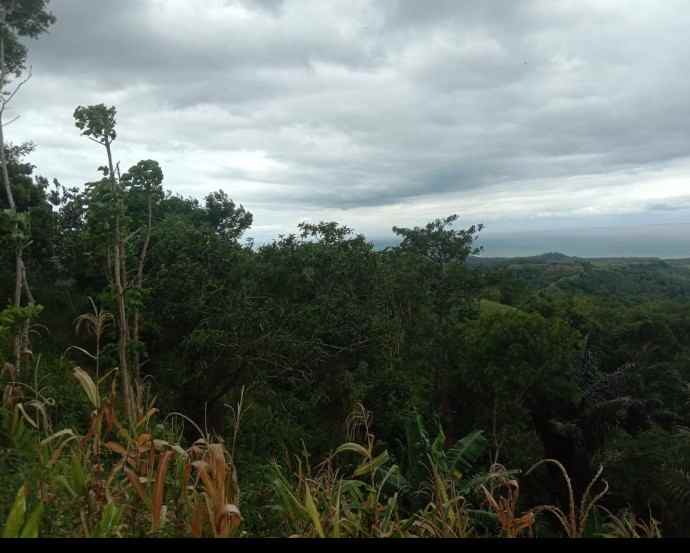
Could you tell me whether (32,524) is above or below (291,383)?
above

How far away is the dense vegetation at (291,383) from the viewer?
1.62m

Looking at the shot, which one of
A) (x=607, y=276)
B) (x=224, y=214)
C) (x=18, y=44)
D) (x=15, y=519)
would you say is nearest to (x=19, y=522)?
(x=15, y=519)

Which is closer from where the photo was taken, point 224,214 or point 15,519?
point 15,519

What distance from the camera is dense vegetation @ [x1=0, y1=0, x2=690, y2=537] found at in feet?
5.32

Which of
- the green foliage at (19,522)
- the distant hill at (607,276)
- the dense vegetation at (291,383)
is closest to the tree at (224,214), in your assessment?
the dense vegetation at (291,383)

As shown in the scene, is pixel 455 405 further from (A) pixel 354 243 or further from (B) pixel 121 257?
(B) pixel 121 257

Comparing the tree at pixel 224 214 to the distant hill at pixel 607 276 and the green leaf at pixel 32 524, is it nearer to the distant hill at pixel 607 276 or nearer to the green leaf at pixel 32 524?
the green leaf at pixel 32 524

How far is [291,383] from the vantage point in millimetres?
8312

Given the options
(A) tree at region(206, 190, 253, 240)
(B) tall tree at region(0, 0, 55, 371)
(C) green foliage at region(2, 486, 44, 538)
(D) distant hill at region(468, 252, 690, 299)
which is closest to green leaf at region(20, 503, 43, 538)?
(C) green foliage at region(2, 486, 44, 538)

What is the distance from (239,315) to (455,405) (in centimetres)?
833

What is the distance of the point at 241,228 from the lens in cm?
1062

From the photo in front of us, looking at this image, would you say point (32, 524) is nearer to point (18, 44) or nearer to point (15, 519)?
point (15, 519)
